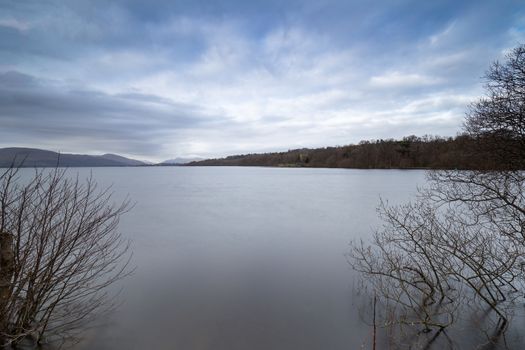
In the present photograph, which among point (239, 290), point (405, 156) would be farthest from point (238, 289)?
point (405, 156)

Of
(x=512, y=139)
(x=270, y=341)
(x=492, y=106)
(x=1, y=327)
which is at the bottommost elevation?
(x=270, y=341)

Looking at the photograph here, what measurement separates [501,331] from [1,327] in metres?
7.59

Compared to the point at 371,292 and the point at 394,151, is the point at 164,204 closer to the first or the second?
the point at 371,292

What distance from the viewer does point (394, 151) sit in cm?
7106

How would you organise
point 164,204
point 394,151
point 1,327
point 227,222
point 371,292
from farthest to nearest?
point 394,151
point 164,204
point 227,222
point 371,292
point 1,327

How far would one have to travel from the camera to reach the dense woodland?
5598mm

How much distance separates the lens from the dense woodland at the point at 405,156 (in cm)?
560

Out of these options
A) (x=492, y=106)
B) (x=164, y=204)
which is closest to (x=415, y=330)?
(x=492, y=106)

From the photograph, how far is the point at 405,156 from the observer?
224ft

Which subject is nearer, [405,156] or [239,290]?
[239,290]

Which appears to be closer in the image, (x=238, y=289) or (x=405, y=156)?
(x=238, y=289)

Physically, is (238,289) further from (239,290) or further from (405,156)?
(405,156)

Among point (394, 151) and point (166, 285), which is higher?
point (394, 151)

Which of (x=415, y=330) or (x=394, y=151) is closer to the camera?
(x=415, y=330)
